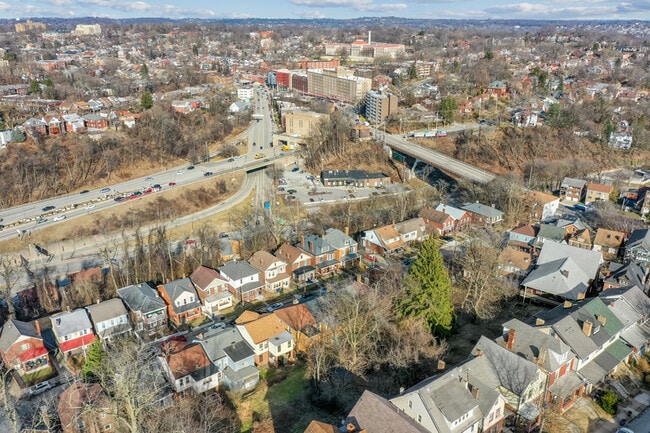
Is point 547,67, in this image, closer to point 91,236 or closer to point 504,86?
point 504,86

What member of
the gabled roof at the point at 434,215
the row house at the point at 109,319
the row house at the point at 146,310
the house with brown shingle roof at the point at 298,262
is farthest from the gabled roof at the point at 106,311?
the gabled roof at the point at 434,215

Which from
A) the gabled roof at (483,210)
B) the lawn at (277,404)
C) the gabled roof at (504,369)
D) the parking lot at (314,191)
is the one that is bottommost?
the parking lot at (314,191)

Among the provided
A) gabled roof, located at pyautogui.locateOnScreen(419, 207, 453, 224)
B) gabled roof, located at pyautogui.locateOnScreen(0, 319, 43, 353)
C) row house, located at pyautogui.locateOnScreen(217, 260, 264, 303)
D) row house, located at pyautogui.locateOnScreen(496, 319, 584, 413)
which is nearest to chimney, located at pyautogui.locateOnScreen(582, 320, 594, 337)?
row house, located at pyautogui.locateOnScreen(496, 319, 584, 413)

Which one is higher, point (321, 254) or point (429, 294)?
point (429, 294)

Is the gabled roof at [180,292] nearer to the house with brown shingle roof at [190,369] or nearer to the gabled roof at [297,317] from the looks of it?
the house with brown shingle roof at [190,369]

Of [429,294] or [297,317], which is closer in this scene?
[429,294]

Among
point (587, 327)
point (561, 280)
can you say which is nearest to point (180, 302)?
point (587, 327)

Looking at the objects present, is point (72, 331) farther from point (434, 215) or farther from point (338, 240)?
point (434, 215)
